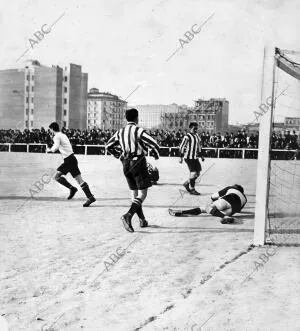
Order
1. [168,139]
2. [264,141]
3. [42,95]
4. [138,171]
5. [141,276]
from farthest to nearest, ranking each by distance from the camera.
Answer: [42,95] → [168,139] → [138,171] → [264,141] → [141,276]

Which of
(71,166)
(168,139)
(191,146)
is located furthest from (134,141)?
(168,139)

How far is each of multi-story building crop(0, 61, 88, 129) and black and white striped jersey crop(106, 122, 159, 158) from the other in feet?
258

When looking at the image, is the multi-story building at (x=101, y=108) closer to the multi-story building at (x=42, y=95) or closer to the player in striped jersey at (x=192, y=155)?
the multi-story building at (x=42, y=95)

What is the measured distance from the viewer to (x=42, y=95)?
277 feet

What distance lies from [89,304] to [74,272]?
31.3 inches

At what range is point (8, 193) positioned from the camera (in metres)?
9.77

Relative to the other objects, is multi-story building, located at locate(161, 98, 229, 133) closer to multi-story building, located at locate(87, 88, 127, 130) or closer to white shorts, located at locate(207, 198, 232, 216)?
multi-story building, located at locate(87, 88, 127, 130)

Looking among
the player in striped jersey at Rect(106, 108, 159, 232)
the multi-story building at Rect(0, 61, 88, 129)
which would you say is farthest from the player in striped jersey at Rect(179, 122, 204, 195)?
the multi-story building at Rect(0, 61, 88, 129)

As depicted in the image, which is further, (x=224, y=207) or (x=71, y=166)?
(x=71, y=166)

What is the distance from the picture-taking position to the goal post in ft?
16.6

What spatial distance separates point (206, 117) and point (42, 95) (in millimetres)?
35578

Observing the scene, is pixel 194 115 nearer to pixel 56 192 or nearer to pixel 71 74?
pixel 71 74

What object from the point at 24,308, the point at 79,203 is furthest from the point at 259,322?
the point at 79,203

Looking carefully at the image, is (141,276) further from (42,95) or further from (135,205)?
(42,95)
